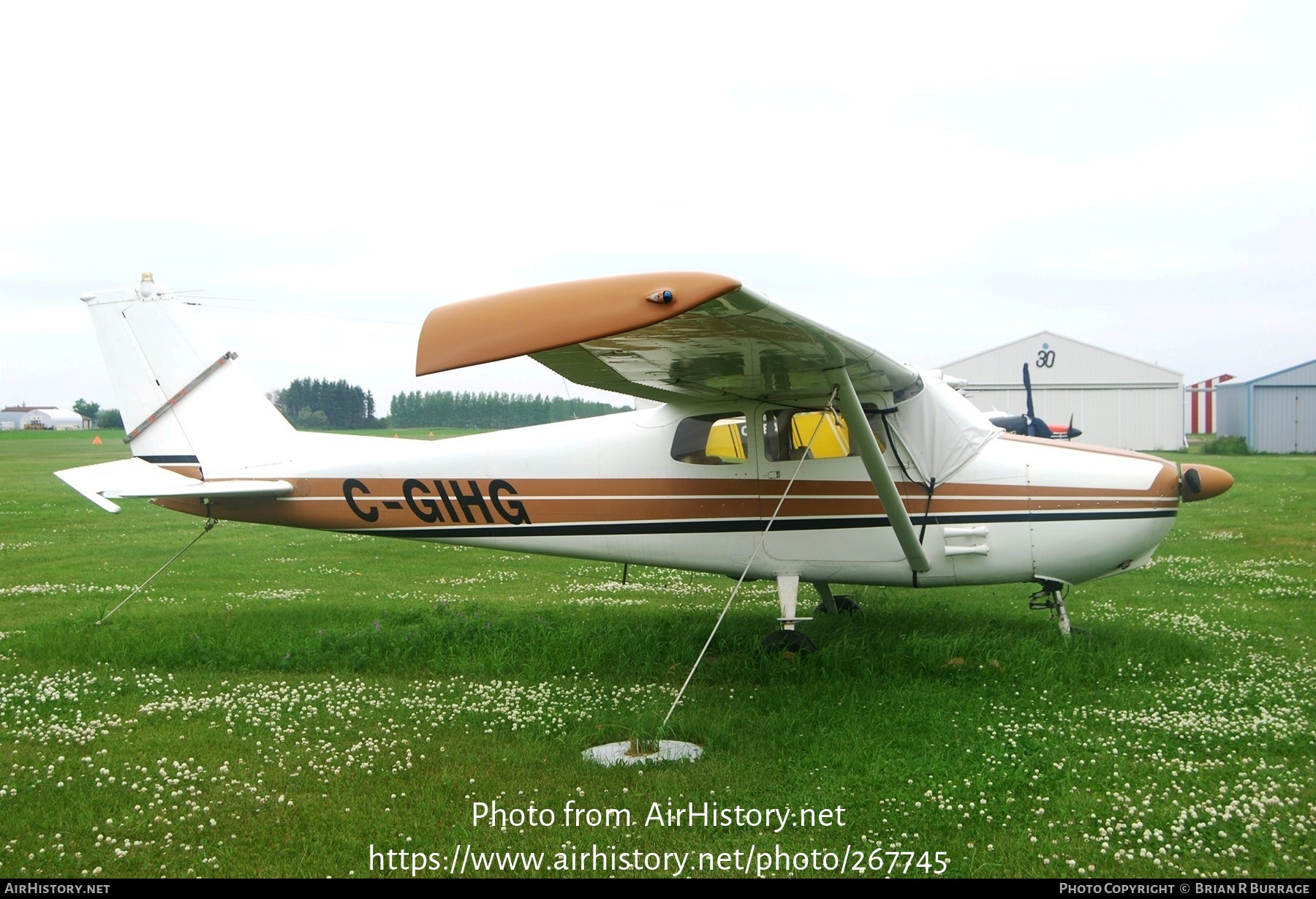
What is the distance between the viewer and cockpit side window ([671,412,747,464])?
706cm

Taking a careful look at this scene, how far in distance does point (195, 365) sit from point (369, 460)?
1.99 metres

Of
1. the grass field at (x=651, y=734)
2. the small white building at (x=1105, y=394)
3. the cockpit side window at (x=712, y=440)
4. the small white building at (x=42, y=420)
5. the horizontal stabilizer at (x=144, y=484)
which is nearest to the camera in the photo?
the grass field at (x=651, y=734)

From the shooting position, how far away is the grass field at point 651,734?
3.98m

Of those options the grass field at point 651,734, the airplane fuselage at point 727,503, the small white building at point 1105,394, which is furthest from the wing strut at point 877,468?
the small white building at point 1105,394

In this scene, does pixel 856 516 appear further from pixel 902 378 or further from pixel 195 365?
pixel 195 365

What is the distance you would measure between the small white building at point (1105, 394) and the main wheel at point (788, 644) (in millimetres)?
37129

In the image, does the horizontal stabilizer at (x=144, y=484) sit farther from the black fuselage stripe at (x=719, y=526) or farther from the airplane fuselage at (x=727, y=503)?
the black fuselage stripe at (x=719, y=526)

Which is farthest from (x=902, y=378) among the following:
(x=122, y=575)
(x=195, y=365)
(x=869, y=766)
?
(x=122, y=575)

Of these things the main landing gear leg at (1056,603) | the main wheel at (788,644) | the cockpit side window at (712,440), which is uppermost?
the cockpit side window at (712,440)

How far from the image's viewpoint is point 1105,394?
41750 millimetres

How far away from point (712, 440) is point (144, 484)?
4831 millimetres

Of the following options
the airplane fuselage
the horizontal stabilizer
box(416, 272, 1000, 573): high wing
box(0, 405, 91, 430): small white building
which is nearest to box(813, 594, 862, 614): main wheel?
the airplane fuselage

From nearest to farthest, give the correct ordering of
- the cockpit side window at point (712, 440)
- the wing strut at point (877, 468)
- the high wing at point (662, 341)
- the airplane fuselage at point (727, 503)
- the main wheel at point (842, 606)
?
the high wing at point (662, 341)
the wing strut at point (877, 468)
the airplane fuselage at point (727, 503)
the cockpit side window at point (712, 440)
the main wheel at point (842, 606)

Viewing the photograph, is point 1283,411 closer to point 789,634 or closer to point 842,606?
point 842,606
